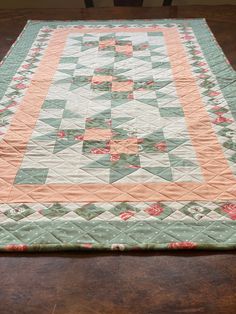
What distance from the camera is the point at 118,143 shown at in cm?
122

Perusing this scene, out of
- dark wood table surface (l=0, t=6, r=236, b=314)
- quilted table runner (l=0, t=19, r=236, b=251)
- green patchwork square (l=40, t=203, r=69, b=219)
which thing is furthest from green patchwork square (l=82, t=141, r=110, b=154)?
dark wood table surface (l=0, t=6, r=236, b=314)

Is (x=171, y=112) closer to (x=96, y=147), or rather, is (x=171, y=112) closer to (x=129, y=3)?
(x=96, y=147)

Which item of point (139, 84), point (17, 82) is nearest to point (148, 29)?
point (139, 84)

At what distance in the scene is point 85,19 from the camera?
2.23 meters

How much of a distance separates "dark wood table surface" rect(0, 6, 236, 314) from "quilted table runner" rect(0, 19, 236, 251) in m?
0.03

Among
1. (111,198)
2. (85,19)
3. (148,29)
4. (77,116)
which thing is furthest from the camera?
(85,19)

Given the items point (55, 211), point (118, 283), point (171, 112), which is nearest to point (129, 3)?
point (171, 112)

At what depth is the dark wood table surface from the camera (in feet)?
2.37

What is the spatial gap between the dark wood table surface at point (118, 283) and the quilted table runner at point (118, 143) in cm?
3

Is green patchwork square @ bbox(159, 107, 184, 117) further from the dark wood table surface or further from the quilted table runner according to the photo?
the dark wood table surface

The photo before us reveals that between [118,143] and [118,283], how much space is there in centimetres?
52

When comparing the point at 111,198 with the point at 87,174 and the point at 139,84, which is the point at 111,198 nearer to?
the point at 87,174

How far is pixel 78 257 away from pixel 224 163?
481mm

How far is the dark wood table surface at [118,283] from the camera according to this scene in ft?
2.37
